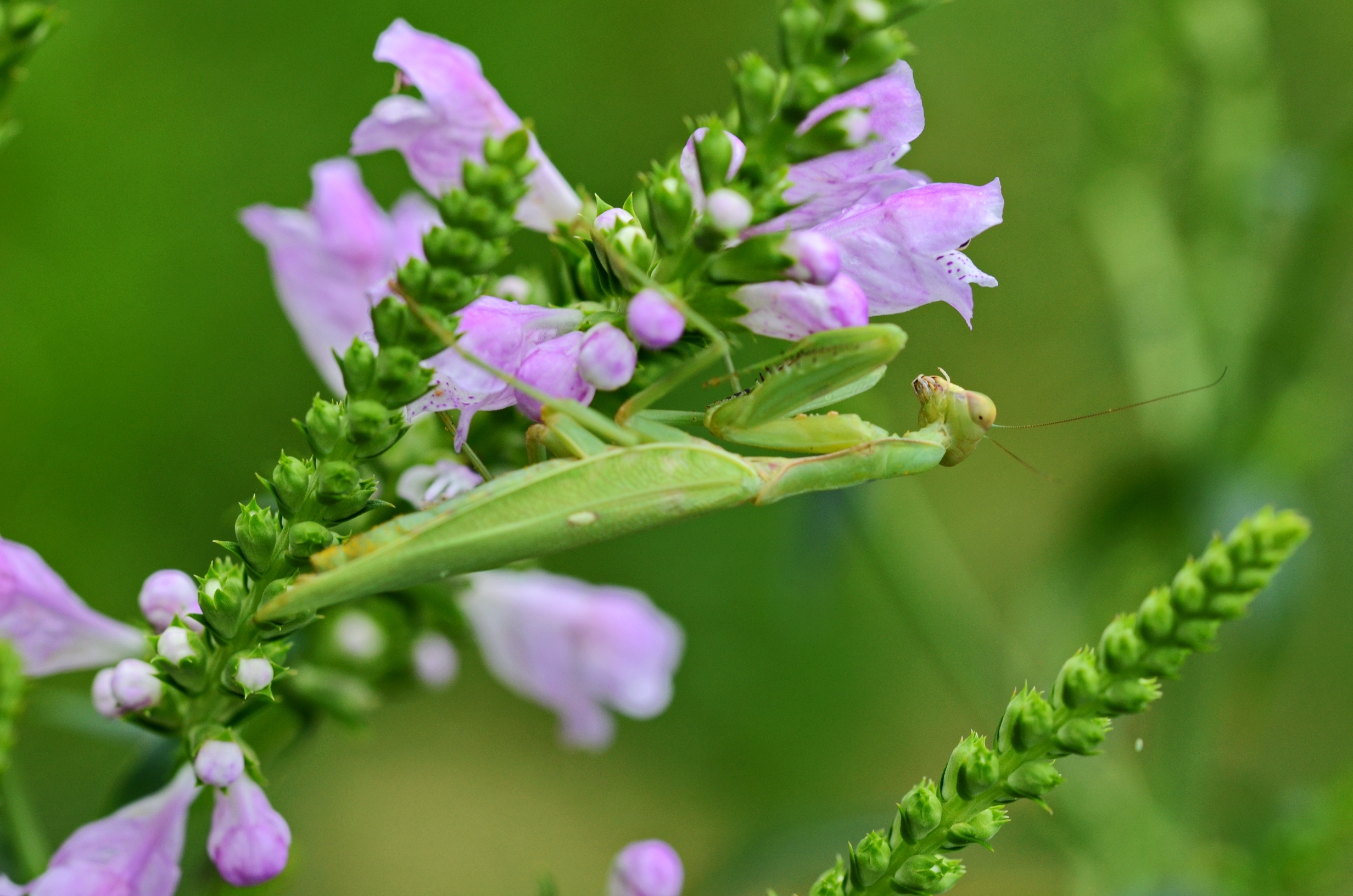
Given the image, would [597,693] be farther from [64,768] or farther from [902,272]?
[64,768]

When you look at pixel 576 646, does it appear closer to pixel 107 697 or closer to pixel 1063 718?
pixel 107 697

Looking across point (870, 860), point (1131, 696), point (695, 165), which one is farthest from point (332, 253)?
point (1131, 696)

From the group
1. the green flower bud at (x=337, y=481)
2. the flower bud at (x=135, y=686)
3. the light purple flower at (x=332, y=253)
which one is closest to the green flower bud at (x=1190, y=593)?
the green flower bud at (x=337, y=481)

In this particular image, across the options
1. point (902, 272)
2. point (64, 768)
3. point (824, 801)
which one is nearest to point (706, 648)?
point (824, 801)

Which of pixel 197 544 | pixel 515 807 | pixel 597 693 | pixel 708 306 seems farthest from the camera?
pixel 515 807

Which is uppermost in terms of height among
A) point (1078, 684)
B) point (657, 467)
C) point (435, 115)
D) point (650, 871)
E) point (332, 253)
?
point (435, 115)

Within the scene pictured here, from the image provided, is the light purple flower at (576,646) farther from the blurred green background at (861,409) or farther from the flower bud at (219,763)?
the flower bud at (219,763)

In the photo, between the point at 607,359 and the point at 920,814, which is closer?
the point at 920,814

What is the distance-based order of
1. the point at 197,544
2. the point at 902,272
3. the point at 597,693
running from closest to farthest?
the point at 902,272 < the point at 597,693 < the point at 197,544
